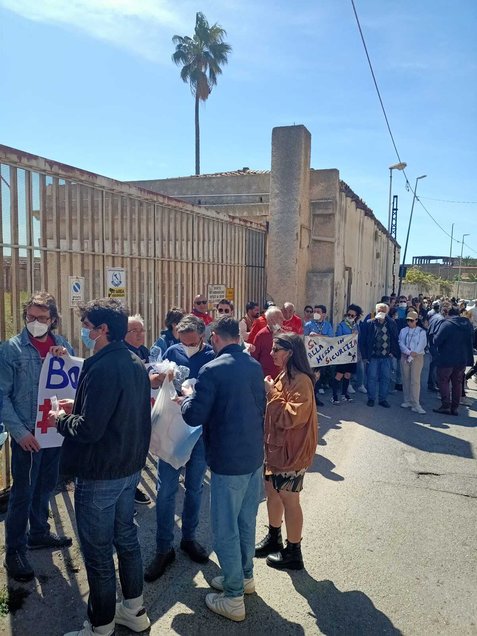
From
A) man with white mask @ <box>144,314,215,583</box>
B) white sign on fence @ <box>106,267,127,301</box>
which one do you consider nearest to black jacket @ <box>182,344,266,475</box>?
man with white mask @ <box>144,314,215,583</box>

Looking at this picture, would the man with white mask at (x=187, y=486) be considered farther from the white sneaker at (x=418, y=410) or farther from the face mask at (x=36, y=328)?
the white sneaker at (x=418, y=410)

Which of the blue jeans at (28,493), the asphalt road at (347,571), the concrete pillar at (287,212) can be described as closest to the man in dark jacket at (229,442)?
the asphalt road at (347,571)

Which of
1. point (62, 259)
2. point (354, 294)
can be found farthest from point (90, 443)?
point (354, 294)

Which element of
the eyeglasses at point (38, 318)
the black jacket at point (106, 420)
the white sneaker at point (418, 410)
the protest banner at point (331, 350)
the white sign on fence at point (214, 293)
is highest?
the white sign on fence at point (214, 293)

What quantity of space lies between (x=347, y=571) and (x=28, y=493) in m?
2.48

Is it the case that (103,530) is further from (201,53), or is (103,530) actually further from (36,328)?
(201,53)

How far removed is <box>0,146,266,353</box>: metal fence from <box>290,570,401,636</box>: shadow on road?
3.42 meters

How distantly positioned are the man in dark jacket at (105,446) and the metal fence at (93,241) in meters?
2.20

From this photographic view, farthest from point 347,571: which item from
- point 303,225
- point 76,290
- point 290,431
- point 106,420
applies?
point 303,225

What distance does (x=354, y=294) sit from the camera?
15617 millimetres

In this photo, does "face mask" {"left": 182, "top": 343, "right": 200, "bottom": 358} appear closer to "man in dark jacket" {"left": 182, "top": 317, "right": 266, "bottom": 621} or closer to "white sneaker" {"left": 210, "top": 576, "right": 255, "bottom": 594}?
"man in dark jacket" {"left": 182, "top": 317, "right": 266, "bottom": 621}

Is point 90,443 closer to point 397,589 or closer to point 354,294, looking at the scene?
point 397,589

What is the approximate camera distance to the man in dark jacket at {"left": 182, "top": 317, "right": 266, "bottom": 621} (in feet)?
10.1

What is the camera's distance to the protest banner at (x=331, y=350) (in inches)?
351
